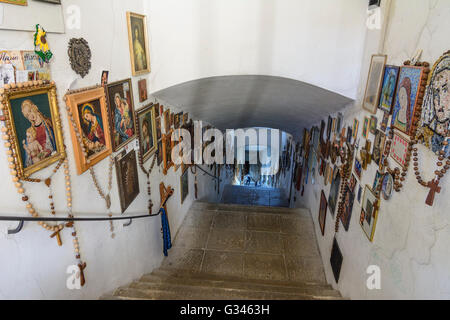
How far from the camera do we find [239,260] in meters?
4.21

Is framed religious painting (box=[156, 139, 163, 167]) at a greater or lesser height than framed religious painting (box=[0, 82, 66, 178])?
lesser

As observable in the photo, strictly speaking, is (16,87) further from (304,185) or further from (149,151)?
(304,185)

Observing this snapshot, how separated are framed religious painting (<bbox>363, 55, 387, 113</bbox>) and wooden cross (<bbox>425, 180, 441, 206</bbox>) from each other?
1.25m

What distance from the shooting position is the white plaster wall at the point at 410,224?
1540mm

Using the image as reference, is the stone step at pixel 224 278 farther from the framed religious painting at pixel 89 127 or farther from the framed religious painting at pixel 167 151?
the framed religious painting at pixel 89 127

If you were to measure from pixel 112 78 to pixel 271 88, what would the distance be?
2.29 meters

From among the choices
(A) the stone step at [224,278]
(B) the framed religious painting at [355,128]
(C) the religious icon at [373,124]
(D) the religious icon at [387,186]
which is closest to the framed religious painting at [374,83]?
(C) the religious icon at [373,124]

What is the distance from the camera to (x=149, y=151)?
339 cm

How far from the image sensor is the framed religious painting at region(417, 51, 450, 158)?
153cm

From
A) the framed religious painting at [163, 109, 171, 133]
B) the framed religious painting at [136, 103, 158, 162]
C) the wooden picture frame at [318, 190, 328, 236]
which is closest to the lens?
the framed religious painting at [136, 103, 158, 162]

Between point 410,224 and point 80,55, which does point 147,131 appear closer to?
point 80,55

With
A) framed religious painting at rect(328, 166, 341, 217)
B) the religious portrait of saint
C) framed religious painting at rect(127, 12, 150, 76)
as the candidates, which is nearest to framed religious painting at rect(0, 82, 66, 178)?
the religious portrait of saint

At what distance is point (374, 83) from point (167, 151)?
2.74 metres

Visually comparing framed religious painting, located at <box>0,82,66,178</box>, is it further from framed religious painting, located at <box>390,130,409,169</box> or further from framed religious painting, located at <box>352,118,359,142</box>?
framed religious painting, located at <box>352,118,359,142</box>
